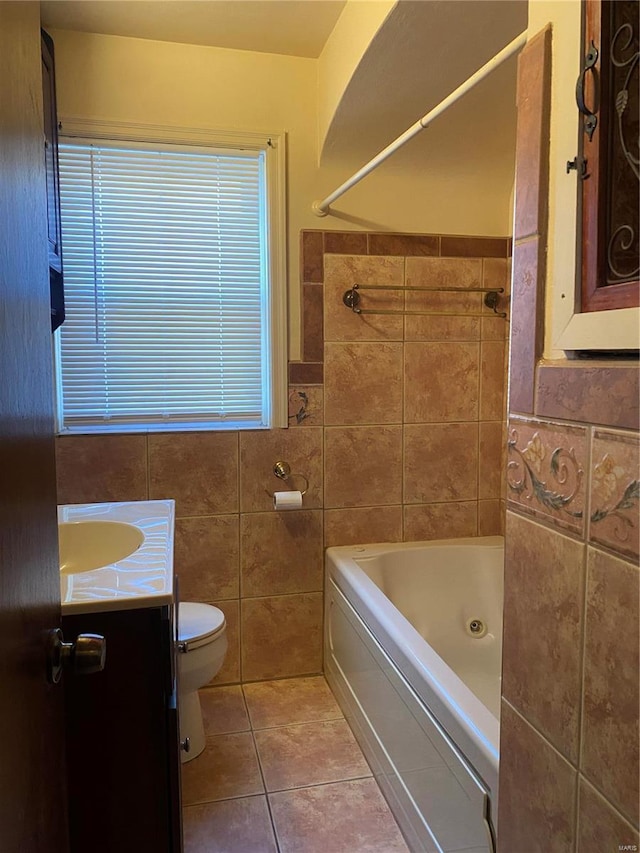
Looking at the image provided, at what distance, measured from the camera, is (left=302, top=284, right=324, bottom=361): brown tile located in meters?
2.54

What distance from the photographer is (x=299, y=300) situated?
2547mm

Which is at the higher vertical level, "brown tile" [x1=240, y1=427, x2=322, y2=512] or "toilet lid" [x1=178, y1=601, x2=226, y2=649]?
"brown tile" [x1=240, y1=427, x2=322, y2=512]

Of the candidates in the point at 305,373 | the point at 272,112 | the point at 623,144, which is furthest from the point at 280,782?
the point at 272,112

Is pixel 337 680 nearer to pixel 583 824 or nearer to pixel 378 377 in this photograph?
pixel 378 377

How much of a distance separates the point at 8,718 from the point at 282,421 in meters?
1.90

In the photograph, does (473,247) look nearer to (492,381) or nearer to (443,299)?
(443,299)

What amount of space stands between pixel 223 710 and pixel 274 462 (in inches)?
39.8

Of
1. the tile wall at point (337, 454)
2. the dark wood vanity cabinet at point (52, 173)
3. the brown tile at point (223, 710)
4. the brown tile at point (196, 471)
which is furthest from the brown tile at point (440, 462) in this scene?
the dark wood vanity cabinet at point (52, 173)

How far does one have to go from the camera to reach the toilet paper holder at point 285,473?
101 inches

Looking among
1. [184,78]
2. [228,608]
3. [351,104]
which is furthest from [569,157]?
[228,608]

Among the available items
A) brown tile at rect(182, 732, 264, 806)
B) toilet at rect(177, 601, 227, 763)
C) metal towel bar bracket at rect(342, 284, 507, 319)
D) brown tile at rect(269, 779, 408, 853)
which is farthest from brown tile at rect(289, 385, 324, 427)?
brown tile at rect(269, 779, 408, 853)

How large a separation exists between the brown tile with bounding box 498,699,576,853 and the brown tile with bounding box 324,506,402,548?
63.8 inches

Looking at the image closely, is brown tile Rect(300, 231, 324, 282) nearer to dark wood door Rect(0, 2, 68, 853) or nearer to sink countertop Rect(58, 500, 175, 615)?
sink countertop Rect(58, 500, 175, 615)

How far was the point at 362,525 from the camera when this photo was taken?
2705 millimetres
